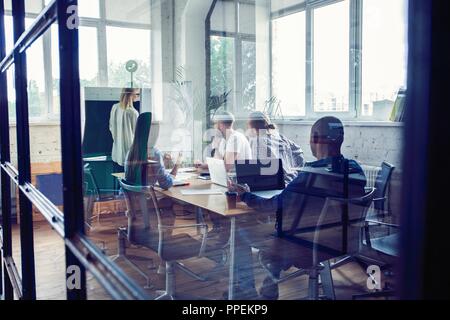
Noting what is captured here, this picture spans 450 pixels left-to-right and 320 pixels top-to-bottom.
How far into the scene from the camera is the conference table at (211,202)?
2717mm

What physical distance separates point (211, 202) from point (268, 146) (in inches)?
61.1

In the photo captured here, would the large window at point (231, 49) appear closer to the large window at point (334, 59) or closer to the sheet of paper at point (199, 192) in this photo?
the large window at point (334, 59)

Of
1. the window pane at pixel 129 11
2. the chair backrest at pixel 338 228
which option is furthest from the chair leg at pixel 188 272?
the window pane at pixel 129 11

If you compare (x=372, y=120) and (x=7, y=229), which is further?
(x=372, y=120)

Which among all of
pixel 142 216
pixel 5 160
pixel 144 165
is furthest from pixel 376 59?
pixel 5 160

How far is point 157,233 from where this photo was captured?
9.80 feet

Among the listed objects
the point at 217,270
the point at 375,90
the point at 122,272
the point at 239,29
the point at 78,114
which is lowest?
the point at 217,270

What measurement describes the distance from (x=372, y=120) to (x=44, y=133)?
4.02 meters

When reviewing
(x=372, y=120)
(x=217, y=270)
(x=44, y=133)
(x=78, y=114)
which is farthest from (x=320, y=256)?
(x=44, y=133)

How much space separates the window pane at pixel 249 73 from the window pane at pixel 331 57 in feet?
4.26

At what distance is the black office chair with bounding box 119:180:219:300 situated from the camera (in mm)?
2861

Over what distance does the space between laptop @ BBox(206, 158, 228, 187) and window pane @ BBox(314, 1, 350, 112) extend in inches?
114

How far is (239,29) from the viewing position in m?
7.61
